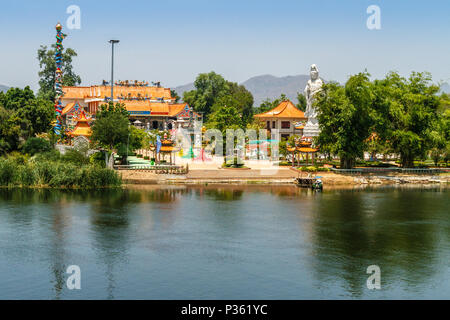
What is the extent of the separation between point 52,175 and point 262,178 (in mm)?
21737

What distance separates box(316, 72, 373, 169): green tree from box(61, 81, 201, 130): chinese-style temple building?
32.6 meters

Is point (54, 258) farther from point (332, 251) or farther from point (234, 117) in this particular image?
point (234, 117)

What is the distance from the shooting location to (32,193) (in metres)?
53.4

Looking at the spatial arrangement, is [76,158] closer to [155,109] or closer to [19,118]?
[19,118]

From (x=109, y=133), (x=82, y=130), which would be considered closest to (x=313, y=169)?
(x=109, y=133)

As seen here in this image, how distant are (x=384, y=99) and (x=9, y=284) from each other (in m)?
48.9

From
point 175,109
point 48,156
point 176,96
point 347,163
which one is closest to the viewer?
point 48,156

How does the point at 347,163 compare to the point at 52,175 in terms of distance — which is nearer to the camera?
the point at 52,175

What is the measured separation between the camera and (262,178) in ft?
208

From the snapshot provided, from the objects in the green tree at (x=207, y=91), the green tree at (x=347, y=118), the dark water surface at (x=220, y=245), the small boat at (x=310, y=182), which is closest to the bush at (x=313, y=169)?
the green tree at (x=347, y=118)

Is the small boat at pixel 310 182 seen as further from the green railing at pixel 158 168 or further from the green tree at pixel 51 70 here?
the green tree at pixel 51 70

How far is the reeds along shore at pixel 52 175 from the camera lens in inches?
2221

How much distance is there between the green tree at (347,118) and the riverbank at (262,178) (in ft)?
9.82
